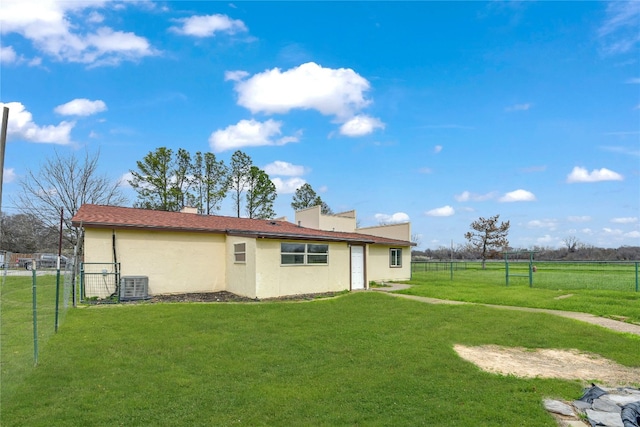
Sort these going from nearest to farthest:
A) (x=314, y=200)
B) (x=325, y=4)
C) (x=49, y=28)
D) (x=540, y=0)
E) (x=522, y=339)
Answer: (x=522, y=339) < (x=49, y=28) < (x=540, y=0) < (x=325, y=4) < (x=314, y=200)

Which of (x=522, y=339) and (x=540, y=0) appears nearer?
(x=522, y=339)

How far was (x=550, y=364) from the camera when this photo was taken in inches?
249

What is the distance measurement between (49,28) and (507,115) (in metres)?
16.6

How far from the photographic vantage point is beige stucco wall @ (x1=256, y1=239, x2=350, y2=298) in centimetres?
1470

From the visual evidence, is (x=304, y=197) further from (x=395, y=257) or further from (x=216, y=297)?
(x=216, y=297)

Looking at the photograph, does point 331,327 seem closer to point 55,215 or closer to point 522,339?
point 522,339

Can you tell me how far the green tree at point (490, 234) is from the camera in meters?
39.8

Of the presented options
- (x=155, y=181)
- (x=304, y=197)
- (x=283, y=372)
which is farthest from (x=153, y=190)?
(x=283, y=372)

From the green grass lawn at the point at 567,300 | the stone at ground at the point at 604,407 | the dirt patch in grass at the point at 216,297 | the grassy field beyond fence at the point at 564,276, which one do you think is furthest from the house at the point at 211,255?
the stone at ground at the point at 604,407

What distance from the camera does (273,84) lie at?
624 inches

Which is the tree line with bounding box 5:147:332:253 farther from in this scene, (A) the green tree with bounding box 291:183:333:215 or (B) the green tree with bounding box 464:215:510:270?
(B) the green tree with bounding box 464:215:510:270

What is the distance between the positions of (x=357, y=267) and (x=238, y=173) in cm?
1975

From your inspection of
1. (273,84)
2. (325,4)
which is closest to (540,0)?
(325,4)

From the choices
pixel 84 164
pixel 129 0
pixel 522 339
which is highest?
pixel 129 0
